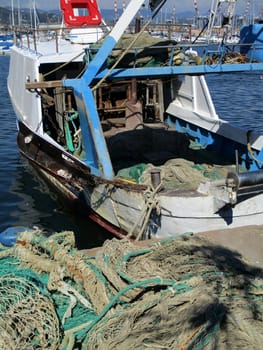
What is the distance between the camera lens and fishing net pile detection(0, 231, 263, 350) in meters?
4.09

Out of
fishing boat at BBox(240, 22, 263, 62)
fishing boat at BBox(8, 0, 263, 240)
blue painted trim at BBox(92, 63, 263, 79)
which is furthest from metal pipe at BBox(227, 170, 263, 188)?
fishing boat at BBox(240, 22, 263, 62)

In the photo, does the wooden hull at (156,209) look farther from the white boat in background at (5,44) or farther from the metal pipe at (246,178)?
the white boat in background at (5,44)

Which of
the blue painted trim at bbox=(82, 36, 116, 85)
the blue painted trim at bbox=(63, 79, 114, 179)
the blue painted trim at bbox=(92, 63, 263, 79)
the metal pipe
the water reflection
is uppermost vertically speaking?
the blue painted trim at bbox=(82, 36, 116, 85)

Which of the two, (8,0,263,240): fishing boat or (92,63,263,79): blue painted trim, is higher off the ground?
(92,63,263,79): blue painted trim

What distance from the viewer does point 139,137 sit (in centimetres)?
1081

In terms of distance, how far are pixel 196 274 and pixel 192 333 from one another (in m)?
0.99

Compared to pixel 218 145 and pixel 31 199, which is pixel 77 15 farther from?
pixel 218 145

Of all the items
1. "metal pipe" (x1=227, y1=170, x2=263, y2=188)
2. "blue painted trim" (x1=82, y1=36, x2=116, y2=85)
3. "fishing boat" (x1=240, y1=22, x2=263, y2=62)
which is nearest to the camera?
"metal pipe" (x1=227, y1=170, x2=263, y2=188)

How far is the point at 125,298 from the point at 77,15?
1234cm

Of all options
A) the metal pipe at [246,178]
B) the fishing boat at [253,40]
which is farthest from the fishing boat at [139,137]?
the fishing boat at [253,40]

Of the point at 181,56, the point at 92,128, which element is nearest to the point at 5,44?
the point at 181,56

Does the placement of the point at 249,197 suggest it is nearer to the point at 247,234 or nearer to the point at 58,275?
the point at 247,234

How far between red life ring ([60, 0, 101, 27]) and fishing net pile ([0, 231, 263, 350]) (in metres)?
10.6

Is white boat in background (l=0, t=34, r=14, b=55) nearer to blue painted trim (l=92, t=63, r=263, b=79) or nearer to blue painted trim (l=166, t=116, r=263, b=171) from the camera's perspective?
blue painted trim (l=166, t=116, r=263, b=171)
